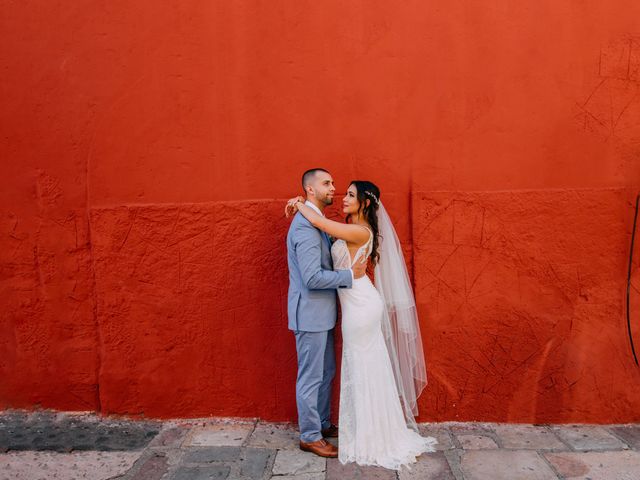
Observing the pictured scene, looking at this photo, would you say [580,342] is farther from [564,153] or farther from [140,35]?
[140,35]

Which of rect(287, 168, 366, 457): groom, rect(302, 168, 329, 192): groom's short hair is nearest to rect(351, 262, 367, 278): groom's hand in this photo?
rect(287, 168, 366, 457): groom

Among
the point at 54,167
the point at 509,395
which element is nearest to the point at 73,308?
the point at 54,167

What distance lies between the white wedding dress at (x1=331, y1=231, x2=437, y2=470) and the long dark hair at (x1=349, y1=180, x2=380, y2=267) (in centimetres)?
7

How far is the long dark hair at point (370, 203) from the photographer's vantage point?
3584mm

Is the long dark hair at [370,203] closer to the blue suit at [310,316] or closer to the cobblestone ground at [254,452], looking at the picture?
the blue suit at [310,316]

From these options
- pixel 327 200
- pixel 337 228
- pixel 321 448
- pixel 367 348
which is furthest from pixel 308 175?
pixel 321 448

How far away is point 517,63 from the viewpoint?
12.6 feet

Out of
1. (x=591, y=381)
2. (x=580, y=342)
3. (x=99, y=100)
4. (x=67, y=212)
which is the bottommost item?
(x=591, y=381)

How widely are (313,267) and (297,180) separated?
0.80m

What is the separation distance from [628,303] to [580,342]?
423 millimetres

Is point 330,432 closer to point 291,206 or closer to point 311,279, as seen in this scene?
point 311,279

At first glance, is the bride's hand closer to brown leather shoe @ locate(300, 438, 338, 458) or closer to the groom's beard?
the groom's beard

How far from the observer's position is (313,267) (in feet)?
11.1

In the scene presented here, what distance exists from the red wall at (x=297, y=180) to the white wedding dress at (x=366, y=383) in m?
0.50
